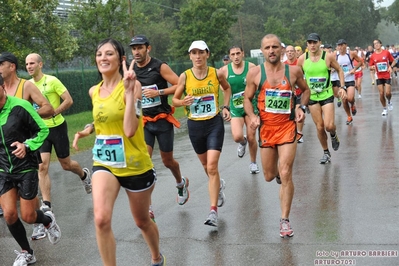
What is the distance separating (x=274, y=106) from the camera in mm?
7316

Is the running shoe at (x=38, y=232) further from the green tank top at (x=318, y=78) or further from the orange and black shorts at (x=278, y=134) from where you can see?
the green tank top at (x=318, y=78)

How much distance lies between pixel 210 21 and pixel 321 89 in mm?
30195

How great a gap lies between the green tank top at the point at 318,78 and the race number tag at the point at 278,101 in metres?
4.45

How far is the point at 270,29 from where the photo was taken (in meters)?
82.7

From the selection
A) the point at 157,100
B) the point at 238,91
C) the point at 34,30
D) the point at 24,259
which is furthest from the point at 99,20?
the point at 24,259

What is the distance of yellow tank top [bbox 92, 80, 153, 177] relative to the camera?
537 centimetres

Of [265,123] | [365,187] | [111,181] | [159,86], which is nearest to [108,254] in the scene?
[111,181]

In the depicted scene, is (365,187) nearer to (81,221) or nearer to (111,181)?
(81,221)

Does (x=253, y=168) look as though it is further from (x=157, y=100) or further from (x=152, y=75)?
(x=152, y=75)

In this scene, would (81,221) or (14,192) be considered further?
(81,221)

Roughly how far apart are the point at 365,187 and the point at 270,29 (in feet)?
247

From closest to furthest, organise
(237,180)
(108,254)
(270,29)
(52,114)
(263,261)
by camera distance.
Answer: (108,254), (263,261), (52,114), (237,180), (270,29)

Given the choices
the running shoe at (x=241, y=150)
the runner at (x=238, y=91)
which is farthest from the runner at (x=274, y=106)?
the running shoe at (x=241, y=150)

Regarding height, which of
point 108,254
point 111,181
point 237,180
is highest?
point 111,181
